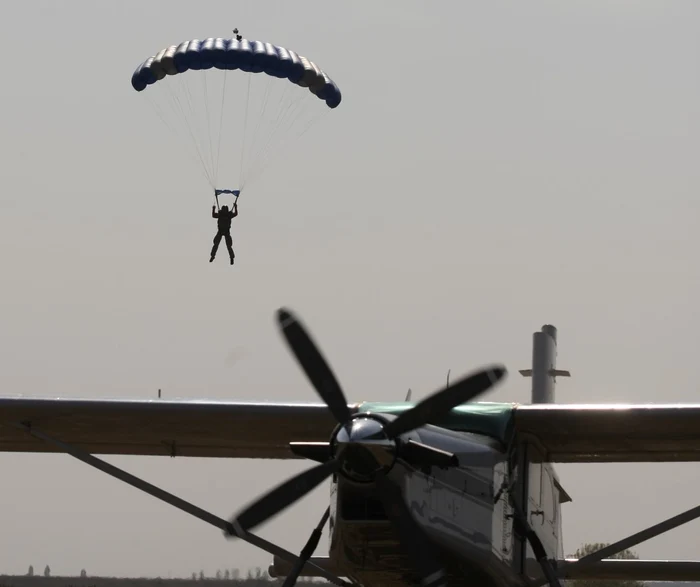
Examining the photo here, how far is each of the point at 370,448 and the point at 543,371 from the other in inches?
335

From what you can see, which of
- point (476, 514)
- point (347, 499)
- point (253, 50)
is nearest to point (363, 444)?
point (347, 499)

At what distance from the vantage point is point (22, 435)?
802 inches

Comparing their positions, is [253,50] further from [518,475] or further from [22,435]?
[518,475]

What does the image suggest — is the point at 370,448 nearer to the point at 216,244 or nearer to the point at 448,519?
the point at 448,519

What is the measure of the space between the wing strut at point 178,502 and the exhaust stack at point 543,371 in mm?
5766

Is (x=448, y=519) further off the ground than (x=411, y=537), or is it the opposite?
(x=448, y=519)

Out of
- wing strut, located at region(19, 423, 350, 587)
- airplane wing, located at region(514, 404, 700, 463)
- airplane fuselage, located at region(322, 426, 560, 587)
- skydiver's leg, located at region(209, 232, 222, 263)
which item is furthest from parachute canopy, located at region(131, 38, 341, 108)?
airplane fuselage, located at region(322, 426, 560, 587)

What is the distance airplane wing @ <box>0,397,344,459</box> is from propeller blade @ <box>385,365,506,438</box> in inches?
131

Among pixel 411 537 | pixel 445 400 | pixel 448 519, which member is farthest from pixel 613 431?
pixel 411 537

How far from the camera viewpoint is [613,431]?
17.8 metres

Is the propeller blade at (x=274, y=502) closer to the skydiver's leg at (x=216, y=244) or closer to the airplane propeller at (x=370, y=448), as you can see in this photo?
the airplane propeller at (x=370, y=448)

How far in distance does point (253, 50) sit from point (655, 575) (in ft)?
39.2

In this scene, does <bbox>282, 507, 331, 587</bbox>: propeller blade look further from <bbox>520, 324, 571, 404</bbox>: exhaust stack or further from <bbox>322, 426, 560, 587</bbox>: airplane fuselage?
<bbox>520, 324, 571, 404</bbox>: exhaust stack

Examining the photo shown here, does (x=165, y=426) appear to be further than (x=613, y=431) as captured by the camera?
Yes
